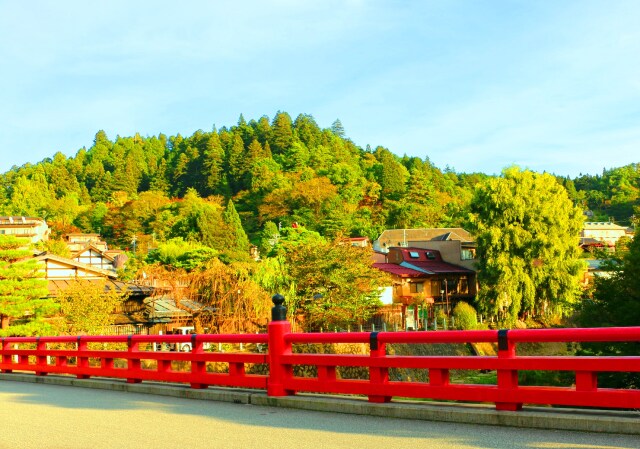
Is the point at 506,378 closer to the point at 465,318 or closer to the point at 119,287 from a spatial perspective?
the point at 119,287

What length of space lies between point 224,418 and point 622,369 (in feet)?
14.1

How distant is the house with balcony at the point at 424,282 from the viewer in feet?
183

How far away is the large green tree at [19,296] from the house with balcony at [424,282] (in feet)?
92.8

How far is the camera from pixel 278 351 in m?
8.69

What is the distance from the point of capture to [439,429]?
641 centimetres

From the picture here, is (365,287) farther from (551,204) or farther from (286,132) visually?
(286,132)

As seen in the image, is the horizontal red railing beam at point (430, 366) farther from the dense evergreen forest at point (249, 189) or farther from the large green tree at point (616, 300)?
the dense evergreen forest at point (249, 189)

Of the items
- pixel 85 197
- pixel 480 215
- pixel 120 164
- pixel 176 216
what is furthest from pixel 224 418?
pixel 120 164

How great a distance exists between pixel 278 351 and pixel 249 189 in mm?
121749

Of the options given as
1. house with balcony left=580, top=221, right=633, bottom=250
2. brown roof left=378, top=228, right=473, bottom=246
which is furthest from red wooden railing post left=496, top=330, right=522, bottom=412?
house with balcony left=580, top=221, right=633, bottom=250

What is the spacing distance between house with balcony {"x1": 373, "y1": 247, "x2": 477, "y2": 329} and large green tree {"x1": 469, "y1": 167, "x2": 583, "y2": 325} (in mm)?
6371

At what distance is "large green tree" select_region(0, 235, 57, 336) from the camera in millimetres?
31500

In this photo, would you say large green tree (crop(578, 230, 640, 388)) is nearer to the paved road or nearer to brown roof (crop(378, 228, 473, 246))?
the paved road

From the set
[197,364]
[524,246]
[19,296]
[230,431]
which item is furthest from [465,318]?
[230,431]
